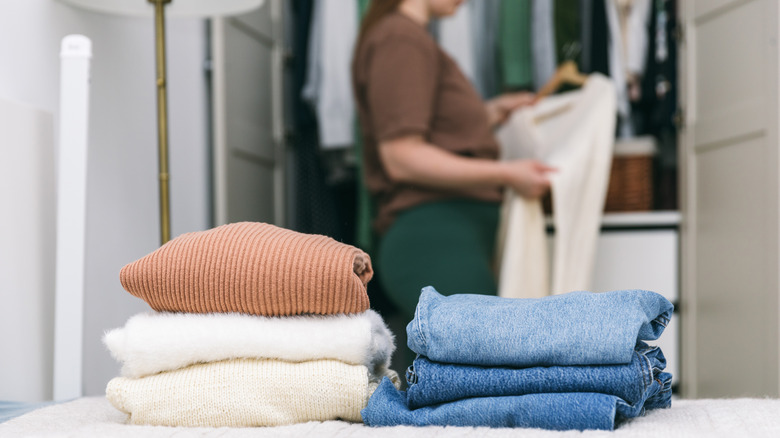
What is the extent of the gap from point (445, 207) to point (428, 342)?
2.58 feet

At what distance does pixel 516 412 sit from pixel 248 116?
59.8 inches

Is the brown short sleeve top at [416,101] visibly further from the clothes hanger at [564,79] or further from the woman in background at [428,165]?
the clothes hanger at [564,79]

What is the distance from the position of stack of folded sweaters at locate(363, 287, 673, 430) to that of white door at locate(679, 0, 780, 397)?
1.10 m

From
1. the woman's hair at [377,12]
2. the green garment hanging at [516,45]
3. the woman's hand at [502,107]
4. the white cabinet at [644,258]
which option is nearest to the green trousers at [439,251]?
the woman's hair at [377,12]

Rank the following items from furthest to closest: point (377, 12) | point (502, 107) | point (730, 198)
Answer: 1. point (502, 107)
2. point (730, 198)
3. point (377, 12)

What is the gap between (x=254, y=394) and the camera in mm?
637

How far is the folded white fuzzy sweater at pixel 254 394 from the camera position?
0.64 metres

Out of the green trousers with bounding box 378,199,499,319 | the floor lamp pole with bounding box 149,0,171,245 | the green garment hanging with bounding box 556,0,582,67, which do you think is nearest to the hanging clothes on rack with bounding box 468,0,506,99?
the green garment hanging with bounding box 556,0,582,67

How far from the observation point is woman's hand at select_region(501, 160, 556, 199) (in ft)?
4.70

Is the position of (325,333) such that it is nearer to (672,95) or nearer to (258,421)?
(258,421)

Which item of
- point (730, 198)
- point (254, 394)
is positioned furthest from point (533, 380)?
point (730, 198)

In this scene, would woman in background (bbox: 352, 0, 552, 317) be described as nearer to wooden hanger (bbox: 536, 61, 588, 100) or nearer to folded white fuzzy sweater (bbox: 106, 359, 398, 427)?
wooden hanger (bbox: 536, 61, 588, 100)

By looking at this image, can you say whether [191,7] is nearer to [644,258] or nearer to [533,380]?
[533,380]

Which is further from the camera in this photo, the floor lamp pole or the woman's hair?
the woman's hair
